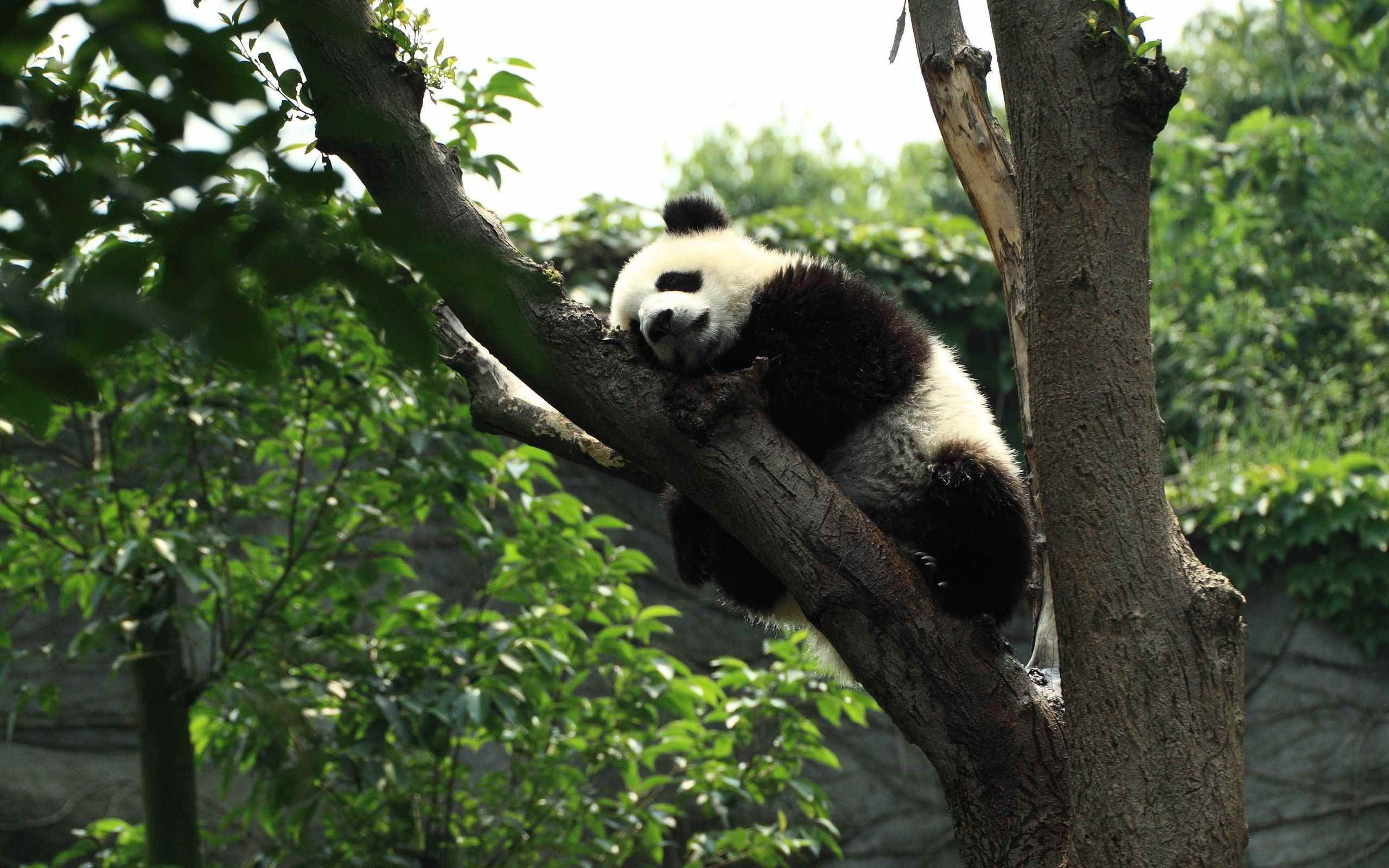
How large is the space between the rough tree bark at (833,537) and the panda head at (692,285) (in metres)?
0.52

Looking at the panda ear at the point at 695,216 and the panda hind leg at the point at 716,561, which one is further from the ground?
the panda ear at the point at 695,216

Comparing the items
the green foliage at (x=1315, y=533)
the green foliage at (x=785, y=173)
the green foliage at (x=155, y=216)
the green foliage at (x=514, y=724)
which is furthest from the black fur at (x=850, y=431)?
the green foliage at (x=785, y=173)

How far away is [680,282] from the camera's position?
9.92 feet

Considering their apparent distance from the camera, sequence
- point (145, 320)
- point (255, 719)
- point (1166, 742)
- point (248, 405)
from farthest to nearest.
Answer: point (248, 405) < point (255, 719) < point (1166, 742) < point (145, 320)

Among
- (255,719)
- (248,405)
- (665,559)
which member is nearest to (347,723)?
(255,719)

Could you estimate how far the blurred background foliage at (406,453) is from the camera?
0.84 meters

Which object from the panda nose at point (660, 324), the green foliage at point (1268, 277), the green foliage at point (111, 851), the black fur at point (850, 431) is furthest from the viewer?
the green foliage at point (1268, 277)

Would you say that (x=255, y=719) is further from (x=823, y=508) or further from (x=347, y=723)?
(x=823, y=508)

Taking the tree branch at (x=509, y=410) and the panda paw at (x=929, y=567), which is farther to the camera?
the tree branch at (x=509, y=410)

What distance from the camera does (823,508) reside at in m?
2.01

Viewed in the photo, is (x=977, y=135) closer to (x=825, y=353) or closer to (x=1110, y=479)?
(x=825, y=353)

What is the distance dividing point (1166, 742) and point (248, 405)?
300cm

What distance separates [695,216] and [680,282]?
509mm

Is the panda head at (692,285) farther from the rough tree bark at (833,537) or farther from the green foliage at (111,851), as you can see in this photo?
the green foliage at (111,851)
